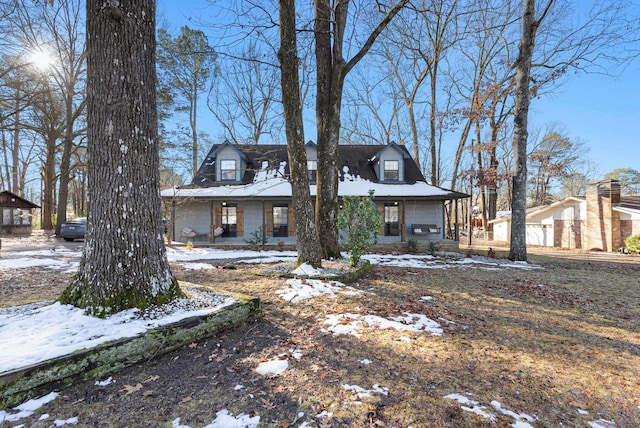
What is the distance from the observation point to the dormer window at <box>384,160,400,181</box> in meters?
15.5

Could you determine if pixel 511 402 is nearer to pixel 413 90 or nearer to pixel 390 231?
pixel 390 231

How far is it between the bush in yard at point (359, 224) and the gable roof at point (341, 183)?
6.55 meters

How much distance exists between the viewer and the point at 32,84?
475 inches

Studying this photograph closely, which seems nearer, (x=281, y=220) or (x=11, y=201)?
(x=281, y=220)

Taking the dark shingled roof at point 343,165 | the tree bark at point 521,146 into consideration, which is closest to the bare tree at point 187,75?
the dark shingled roof at point 343,165

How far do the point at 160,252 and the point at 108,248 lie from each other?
19.1 inches

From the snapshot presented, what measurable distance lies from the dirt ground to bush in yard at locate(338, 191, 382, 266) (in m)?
2.02

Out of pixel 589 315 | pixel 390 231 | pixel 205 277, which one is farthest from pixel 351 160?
pixel 589 315

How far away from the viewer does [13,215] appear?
19547 millimetres

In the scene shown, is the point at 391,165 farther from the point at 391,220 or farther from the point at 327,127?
the point at 327,127

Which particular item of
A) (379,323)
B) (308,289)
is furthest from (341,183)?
(379,323)

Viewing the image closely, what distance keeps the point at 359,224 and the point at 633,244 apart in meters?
14.3

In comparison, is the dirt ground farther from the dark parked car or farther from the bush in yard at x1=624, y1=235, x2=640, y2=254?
the dark parked car

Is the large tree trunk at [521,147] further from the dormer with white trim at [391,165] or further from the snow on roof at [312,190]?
the dormer with white trim at [391,165]
